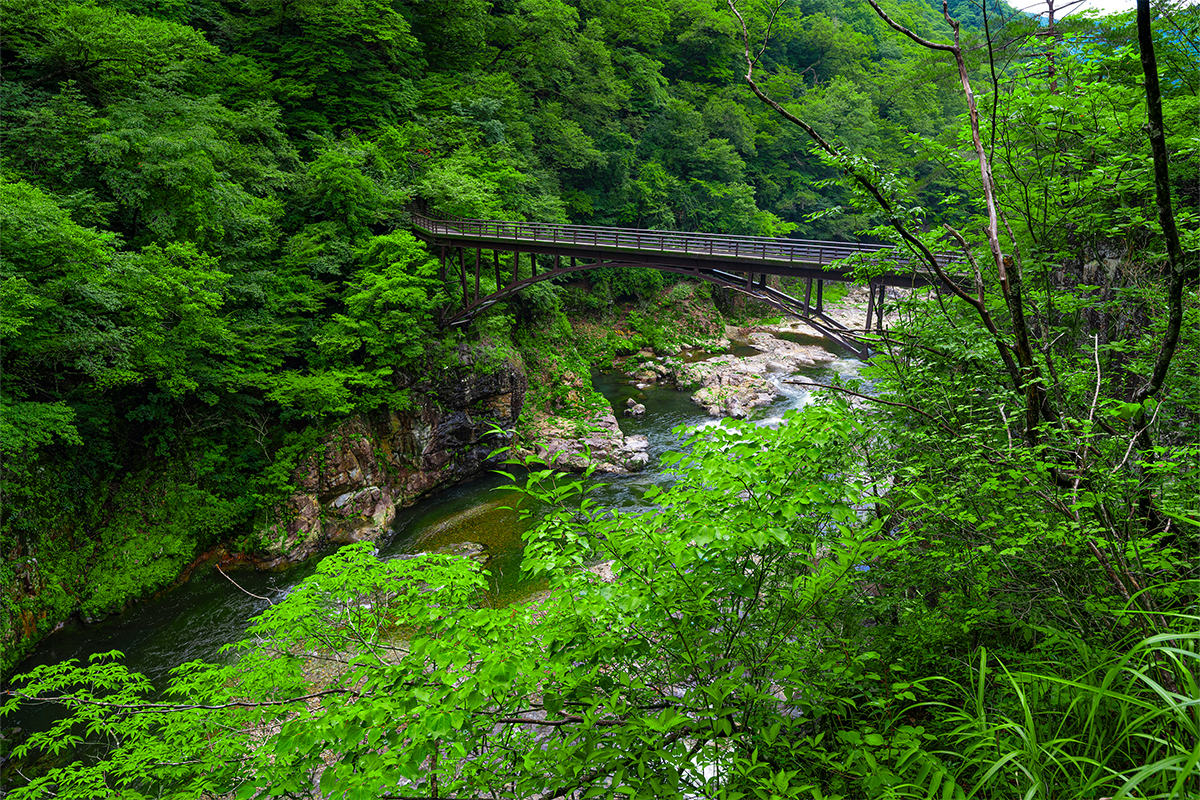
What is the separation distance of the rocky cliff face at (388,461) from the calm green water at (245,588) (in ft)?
1.59

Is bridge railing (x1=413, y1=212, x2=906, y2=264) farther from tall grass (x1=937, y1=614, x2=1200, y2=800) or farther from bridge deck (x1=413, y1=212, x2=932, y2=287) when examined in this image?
tall grass (x1=937, y1=614, x2=1200, y2=800)

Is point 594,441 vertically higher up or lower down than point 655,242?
lower down

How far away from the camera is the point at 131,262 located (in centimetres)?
938

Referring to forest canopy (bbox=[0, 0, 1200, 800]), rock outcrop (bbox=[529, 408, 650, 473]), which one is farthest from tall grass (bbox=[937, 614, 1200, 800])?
rock outcrop (bbox=[529, 408, 650, 473])

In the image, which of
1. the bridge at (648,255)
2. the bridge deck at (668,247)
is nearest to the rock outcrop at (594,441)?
the bridge at (648,255)

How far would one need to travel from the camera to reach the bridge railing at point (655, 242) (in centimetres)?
1391

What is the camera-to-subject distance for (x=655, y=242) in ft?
55.6

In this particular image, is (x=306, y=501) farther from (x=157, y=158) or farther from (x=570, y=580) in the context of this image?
(x=570, y=580)

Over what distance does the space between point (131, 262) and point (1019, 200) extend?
12702mm

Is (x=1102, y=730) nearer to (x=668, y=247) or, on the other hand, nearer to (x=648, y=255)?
(x=648, y=255)

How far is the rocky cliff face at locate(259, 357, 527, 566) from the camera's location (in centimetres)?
1166

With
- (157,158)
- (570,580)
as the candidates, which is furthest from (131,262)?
(570,580)

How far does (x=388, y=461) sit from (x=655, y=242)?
10071 millimetres

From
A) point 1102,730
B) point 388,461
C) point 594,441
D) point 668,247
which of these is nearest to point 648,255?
point 668,247
